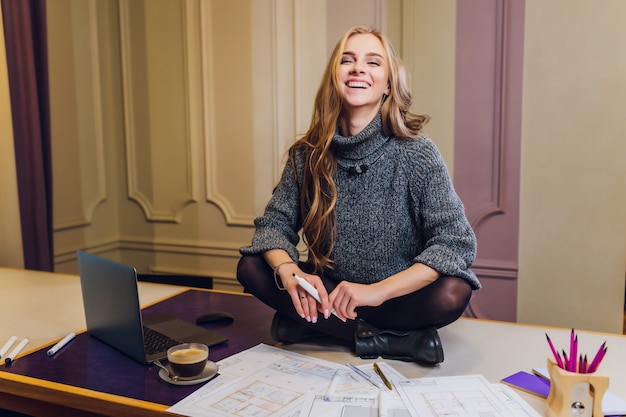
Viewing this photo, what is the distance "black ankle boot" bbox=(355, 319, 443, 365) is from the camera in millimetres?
1203

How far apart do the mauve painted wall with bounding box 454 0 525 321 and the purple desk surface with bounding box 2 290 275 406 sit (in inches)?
51.1

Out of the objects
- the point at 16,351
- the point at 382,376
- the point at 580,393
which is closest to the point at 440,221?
the point at 382,376

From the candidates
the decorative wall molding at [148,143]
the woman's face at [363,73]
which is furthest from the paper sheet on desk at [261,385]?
the decorative wall molding at [148,143]

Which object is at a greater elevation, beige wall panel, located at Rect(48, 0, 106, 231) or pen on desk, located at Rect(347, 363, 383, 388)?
beige wall panel, located at Rect(48, 0, 106, 231)

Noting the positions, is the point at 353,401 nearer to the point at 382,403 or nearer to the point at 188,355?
the point at 382,403

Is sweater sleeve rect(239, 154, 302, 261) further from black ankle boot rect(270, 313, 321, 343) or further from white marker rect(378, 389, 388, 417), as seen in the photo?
white marker rect(378, 389, 388, 417)

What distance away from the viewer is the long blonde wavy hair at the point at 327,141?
1.47m

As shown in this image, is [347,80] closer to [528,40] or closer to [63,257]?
[528,40]

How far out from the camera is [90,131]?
3113 mm

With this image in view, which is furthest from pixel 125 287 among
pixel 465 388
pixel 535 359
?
pixel 535 359

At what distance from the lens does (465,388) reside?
3.51 feet

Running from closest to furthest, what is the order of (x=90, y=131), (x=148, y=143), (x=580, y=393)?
(x=580, y=393), (x=90, y=131), (x=148, y=143)

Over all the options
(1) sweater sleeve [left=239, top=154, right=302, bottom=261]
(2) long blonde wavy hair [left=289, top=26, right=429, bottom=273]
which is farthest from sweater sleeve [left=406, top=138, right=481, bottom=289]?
(1) sweater sleeve [left=239, top=154, right=302, bottom=261]

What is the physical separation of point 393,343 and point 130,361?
58 cm
